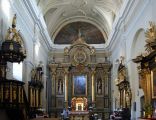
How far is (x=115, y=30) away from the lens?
23.2 meters

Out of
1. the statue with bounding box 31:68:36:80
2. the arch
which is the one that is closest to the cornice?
the arch

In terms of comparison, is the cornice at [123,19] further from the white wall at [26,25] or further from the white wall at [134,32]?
the white wall at [26,25]

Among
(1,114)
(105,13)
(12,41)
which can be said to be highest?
(105,13)

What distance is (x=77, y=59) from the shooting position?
28.3 meters

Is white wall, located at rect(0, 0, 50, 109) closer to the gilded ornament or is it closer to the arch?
the arch

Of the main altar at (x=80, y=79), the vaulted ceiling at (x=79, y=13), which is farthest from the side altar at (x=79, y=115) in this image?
the vaulted ceiling at (x=79, y=13)

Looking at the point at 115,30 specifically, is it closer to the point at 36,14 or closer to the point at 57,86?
the point at 36,14

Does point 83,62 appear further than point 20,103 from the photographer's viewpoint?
Yes

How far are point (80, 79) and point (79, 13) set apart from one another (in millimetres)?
5250

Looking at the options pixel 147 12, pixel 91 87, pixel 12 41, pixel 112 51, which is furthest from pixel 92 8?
pixel 12 41

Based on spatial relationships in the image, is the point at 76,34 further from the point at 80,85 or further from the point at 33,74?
the point at 33,74

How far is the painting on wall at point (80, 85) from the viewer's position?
1110 inches

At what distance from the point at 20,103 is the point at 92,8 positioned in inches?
614

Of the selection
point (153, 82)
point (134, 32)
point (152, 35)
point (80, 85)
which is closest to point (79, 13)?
point (80, 85)
